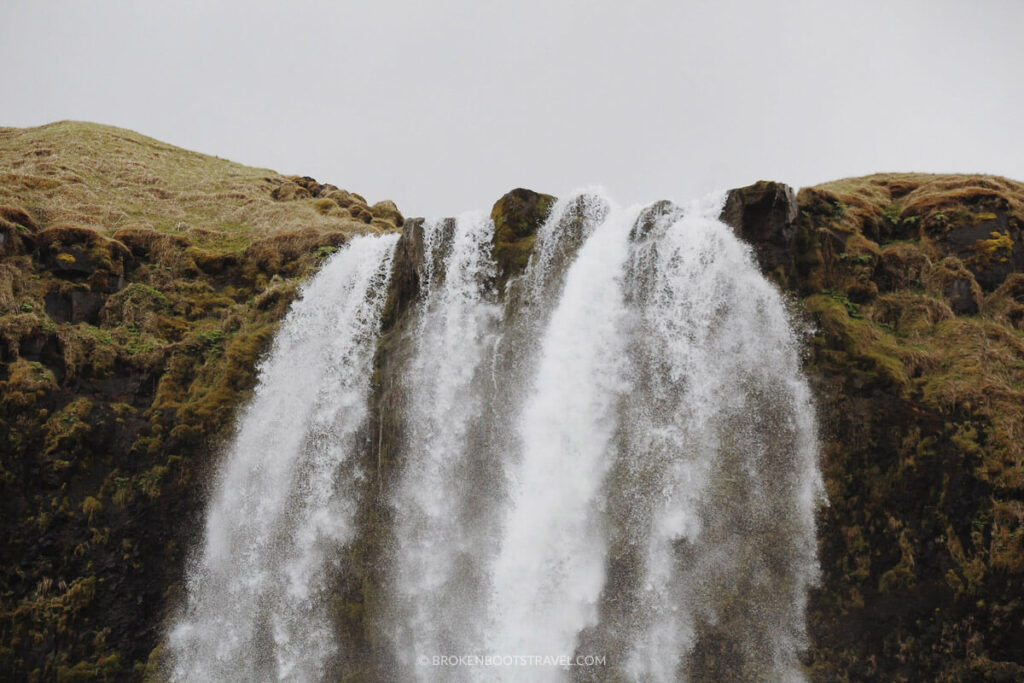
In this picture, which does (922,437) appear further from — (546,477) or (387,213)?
(387,213)

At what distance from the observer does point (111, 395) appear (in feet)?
60.4

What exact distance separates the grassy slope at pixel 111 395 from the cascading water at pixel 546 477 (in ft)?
4.01

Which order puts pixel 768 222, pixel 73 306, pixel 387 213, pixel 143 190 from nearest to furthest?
pixel 768 222
pixel 73 306
pixel 387 213
pixel 143 190

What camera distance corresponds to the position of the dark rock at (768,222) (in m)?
16.8

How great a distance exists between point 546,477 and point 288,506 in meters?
7.04

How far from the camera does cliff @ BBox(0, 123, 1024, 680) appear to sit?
1277 cm

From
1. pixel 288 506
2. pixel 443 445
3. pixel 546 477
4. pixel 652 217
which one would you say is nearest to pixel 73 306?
pixel 288 506

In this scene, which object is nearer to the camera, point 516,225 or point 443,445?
point 443,445

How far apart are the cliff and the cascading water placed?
669mm

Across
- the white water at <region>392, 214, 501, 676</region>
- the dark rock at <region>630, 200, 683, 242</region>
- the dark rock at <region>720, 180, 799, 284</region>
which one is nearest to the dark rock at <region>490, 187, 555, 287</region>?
the white water at <region>392, 214, 501, 676</region>

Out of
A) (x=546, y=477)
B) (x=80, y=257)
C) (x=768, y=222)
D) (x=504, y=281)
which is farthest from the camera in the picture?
(x=80, y=257)

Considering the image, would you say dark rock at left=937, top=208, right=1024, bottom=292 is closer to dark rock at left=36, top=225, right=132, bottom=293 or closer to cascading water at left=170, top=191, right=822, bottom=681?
cascading water at left=170, top=191, right=822, bottom=681

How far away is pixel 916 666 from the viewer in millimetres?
12133

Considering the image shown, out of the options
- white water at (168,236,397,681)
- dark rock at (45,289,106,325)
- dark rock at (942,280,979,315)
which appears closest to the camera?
white water at (168,236,397,681)
